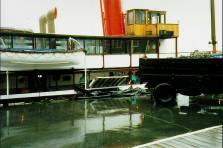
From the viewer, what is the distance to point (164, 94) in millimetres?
15828

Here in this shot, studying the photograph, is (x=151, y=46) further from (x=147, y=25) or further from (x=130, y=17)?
(x=130, y=17)

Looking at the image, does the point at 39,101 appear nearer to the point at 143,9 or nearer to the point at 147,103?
the point at 147,103

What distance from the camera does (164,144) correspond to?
264 inches

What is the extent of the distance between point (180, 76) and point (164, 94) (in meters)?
1.35

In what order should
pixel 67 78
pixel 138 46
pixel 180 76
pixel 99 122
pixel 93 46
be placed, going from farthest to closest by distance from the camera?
pixel 138 46 < pixel 93 46 < pixel 67 78 < pixel 180 76 < pixel 99 122

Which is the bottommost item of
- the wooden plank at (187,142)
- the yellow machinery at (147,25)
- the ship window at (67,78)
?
the wooden plank at (187,142)

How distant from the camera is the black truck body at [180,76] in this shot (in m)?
13.8

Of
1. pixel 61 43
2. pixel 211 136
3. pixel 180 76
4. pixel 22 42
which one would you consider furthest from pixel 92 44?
pixel 211 136

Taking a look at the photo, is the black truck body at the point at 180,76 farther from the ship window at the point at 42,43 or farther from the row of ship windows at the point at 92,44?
the ship window at the point at 42,43

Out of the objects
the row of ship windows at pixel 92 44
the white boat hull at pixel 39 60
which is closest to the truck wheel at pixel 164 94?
the white boat hull at pixel 39 60

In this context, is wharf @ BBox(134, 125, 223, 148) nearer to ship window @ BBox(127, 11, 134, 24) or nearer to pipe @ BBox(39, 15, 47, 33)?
pipe @ BBox(39, 15, 47, 33)

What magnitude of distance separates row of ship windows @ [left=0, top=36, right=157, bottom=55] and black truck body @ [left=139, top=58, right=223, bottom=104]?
6.72m

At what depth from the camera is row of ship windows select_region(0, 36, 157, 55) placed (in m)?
19.2

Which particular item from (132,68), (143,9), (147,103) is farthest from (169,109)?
(143,9)
